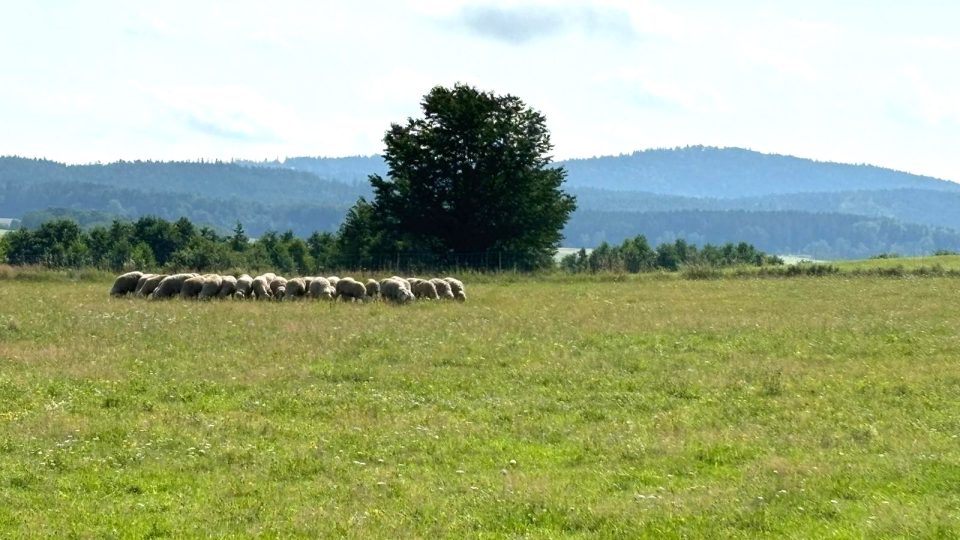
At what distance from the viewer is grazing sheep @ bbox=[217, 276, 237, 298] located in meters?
40.2

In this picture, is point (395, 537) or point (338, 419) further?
point (338, 419)

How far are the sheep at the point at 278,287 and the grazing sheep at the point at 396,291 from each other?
362 centimetres

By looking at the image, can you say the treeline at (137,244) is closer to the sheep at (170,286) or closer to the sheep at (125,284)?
the sheep at (125,284)

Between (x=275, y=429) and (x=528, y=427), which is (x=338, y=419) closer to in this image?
(x=275, y=429)

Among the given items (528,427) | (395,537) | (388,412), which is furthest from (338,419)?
(395,537)

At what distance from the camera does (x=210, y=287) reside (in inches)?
1574

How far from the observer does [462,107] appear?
221ft

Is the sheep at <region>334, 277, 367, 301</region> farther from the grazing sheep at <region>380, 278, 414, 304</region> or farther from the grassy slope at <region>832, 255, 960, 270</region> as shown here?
the grassy slope at <region>832, 255, 960, 270</region>

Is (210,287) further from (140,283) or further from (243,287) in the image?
(140,283)

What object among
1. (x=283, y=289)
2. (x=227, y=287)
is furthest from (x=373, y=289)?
(x=227, y=287)

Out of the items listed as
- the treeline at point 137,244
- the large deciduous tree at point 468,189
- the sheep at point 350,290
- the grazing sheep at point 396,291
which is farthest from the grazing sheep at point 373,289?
the treeline at point 137,244

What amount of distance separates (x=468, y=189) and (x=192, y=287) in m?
28.3

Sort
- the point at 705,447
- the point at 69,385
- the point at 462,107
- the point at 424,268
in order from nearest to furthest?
the point at 705,447 → the point at 69,385 → the point at 424,268 → the point at 462,107

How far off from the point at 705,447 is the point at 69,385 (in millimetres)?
11616
